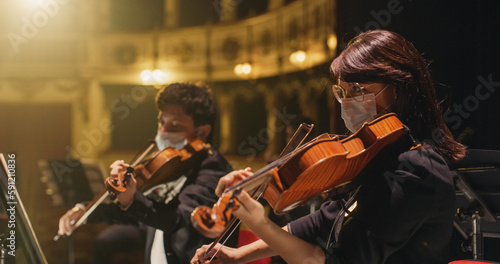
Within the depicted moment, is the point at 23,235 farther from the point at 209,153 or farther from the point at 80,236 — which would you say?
the point at 80,236

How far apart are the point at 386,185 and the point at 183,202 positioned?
1.29 m

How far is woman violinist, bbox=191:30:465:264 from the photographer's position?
1199 millimetres

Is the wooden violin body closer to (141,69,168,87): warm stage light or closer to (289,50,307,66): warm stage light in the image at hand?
(289,50,307,66): warm stage light

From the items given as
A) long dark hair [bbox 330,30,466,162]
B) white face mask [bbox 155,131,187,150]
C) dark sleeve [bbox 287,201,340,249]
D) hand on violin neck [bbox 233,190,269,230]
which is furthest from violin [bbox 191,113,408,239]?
white face mask [bbox 155,131,187,150]

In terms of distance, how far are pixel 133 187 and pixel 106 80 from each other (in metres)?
3.65

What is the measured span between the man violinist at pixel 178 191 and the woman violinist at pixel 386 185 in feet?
2.84

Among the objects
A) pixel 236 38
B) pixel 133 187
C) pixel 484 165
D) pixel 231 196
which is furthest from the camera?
pixel 236 38

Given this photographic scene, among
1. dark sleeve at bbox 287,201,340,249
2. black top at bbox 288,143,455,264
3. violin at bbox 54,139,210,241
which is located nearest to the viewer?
black top at bbox 288,143,455,264

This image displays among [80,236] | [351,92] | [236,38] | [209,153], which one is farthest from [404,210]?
[236,38]

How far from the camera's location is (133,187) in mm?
2203

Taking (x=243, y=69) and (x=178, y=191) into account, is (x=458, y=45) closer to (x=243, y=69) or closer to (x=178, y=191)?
(x=178, y=191)

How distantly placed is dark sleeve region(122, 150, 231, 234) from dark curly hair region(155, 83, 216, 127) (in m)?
0.29

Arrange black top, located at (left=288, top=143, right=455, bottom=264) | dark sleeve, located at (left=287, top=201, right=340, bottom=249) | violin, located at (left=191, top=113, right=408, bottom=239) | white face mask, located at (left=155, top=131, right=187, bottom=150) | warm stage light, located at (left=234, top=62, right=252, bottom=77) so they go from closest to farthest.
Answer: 1. violin, located at (left=191, top=113, right=408, bottom=239)
2. black top, located at (left=288, top=143, right=455, bottom=264)
3. dark sleeve, located at (left=287, top=201, right=340, bottom=249)
4. white face mask, located at (left=155, top=131, right=187, bottom=150)
5. warm stage light, located at (left=234, top=62, right=252, bottom=77)

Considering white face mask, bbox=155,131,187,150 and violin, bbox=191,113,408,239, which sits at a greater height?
violin, bbox=191,113,408,239
